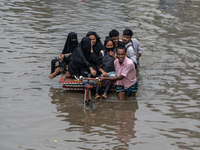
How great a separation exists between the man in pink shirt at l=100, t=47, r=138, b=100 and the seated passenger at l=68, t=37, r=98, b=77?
0.63 metres

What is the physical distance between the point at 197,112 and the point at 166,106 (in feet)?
2.33

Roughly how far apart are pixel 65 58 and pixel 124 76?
1.91m

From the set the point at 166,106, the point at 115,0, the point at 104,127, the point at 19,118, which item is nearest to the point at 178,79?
the point at 166,106

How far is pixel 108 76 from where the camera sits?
25.1ft

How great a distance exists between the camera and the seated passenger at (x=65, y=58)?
8.15 metres

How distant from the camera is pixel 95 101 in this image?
7559 millimetres

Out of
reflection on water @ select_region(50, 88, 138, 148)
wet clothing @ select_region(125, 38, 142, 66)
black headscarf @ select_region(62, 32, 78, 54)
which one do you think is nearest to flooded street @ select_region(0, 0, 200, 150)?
reflection on water @ select_region(50, 88, 138, 148)

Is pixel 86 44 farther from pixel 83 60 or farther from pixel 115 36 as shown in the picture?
A: pixel 115 36

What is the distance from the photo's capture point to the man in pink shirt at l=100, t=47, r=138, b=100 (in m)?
7.04

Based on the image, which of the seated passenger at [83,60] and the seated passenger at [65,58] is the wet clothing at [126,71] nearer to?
the seated passenger at [83,60]

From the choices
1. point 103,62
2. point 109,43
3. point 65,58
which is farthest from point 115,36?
point 65,58

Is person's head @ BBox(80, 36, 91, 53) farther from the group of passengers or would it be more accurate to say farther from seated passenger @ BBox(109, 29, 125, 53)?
seated passenger @ BBox(109, 29, 125, 53)

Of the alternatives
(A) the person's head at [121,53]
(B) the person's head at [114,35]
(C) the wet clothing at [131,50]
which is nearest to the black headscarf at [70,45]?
(B) the person's head at [114,35]

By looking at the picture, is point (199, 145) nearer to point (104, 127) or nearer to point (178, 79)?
point (104, 127)
